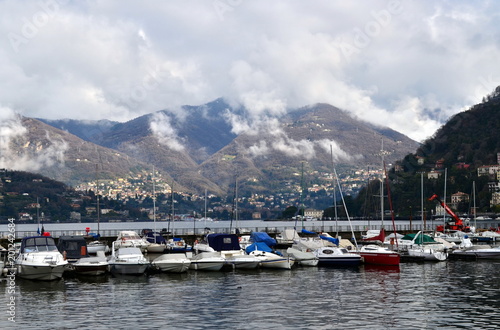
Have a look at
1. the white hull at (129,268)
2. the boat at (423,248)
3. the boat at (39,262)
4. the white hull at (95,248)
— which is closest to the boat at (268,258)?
the white hull at (129,268)

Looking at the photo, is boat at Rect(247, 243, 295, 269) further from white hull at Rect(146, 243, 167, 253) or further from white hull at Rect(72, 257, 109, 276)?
white hull at Rect(146, 243, 167, 253)

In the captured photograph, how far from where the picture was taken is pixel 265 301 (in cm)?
4272

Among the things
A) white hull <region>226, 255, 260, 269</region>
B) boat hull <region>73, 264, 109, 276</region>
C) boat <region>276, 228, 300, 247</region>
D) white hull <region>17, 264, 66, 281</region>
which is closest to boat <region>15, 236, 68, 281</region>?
white hull <region>17, 264, 66, 281</region>

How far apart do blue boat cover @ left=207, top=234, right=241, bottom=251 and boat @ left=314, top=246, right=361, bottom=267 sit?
10448 mm

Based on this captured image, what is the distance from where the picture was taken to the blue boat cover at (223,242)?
72.2 m

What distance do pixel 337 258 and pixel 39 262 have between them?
2930 centimetres

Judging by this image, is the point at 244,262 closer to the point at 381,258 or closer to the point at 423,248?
the point at 381,258

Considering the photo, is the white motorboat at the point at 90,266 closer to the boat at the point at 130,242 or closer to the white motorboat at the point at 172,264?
the white motorboat at the point at 172,264

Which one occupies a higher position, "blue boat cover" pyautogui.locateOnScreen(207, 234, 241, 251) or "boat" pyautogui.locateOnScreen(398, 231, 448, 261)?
"blue boat cover" pyautogui.locateOnScreen(207, 234, 241, 251)

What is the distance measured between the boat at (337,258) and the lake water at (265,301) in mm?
4106

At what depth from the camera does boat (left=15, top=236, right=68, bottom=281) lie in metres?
51.7

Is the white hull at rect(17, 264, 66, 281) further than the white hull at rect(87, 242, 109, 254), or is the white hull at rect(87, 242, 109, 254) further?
the white hull at rect(87, 242, 109, 254)

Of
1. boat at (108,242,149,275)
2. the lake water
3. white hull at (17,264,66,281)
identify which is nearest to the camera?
the lake water

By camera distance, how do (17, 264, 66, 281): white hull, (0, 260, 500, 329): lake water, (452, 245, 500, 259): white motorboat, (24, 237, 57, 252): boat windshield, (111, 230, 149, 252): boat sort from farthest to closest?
(111, 230, 149, 252): boat < (452, 245, 500, 259): white motorboat < (24, 237, 57, 252): boat windshield < (17, 264, 66, 281): white hull < (0, 260, 500, 329): lake water
